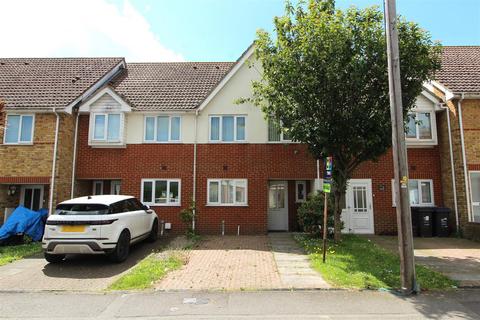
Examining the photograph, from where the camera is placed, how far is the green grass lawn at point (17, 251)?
977 centimetres

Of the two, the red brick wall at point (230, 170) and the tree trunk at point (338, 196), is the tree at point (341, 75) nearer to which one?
the tree trunk at point (338, 196)

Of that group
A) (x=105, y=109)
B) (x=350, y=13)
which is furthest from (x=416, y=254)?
(x=105, y=109)

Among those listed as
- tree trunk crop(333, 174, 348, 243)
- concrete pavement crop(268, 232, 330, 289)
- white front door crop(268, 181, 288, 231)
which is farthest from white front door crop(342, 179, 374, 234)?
concrete pavement crop(268, 232, 330, 289)

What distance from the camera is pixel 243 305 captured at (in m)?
6.00

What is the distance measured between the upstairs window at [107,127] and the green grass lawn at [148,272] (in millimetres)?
6753

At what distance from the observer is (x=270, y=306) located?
595cm

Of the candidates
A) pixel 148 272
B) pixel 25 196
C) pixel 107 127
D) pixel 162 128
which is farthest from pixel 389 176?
pixel 25 196

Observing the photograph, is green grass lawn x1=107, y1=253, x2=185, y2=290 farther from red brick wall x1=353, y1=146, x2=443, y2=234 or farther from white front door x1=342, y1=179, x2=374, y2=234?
red brick wall x1=353, y1=146, x2=443, y2=234

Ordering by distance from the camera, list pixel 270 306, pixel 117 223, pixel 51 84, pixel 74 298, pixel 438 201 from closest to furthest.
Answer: pixel 270 306 → pixel 74 298 → pixel 117 223 → pixel 438 201 → pixel 51 84

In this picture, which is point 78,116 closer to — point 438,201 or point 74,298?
point 74,298

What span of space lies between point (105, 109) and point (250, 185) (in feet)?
23.3

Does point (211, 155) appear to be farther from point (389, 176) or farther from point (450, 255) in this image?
point (450, 255)

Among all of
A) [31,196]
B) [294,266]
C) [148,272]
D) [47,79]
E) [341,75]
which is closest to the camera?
[148,272]

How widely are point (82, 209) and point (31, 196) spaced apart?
7.92m
